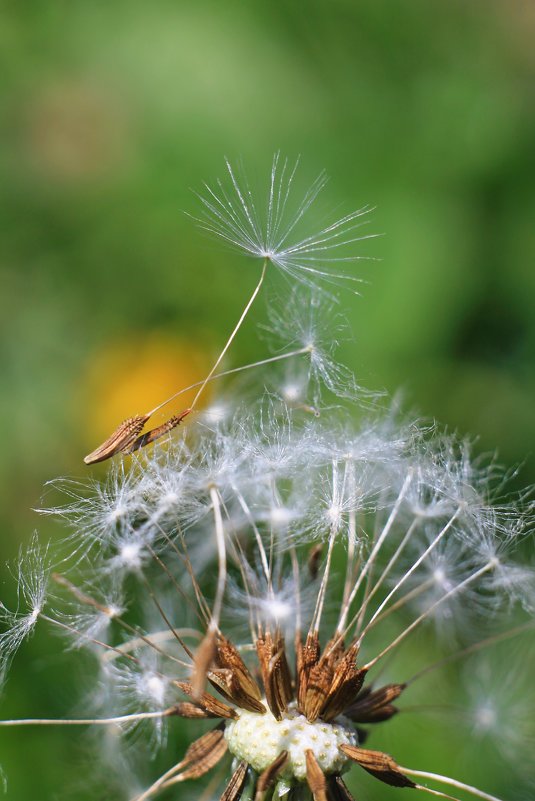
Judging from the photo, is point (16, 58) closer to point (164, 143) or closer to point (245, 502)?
point (164, 143)

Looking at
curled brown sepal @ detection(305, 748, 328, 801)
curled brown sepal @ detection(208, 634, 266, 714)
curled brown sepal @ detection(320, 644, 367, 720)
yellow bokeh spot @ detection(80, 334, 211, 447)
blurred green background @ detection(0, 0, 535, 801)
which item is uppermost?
blurred green background @ detection(0, 0, 535, 801)

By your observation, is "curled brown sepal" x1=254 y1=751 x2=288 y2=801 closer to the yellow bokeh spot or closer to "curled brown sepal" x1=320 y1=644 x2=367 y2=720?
"curled brown sepal" x1=320 y1=644 x2=367 y2=720

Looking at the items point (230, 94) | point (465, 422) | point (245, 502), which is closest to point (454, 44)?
point (230, 94)

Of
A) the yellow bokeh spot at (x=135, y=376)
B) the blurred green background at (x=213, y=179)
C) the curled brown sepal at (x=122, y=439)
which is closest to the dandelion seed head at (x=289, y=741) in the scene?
the curled brown sepal at (x=122, y=439)

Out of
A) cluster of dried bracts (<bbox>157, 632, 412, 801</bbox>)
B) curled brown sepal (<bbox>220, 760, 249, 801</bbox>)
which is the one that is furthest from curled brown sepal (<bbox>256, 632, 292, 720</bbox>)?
curled brown sepal (<bbox>220, 760, 249, 801</bbox>)

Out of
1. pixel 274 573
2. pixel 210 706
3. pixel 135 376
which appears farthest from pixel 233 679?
pixel 135 376

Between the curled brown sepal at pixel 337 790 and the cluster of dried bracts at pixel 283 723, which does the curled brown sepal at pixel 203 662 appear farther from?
the curled brown sepal at pixel 337 790

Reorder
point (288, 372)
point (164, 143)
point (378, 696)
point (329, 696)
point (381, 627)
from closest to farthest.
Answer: point (329, 696)
point (378, 696)
point (288, 372)
point (381, 627)
point (164, 143)
